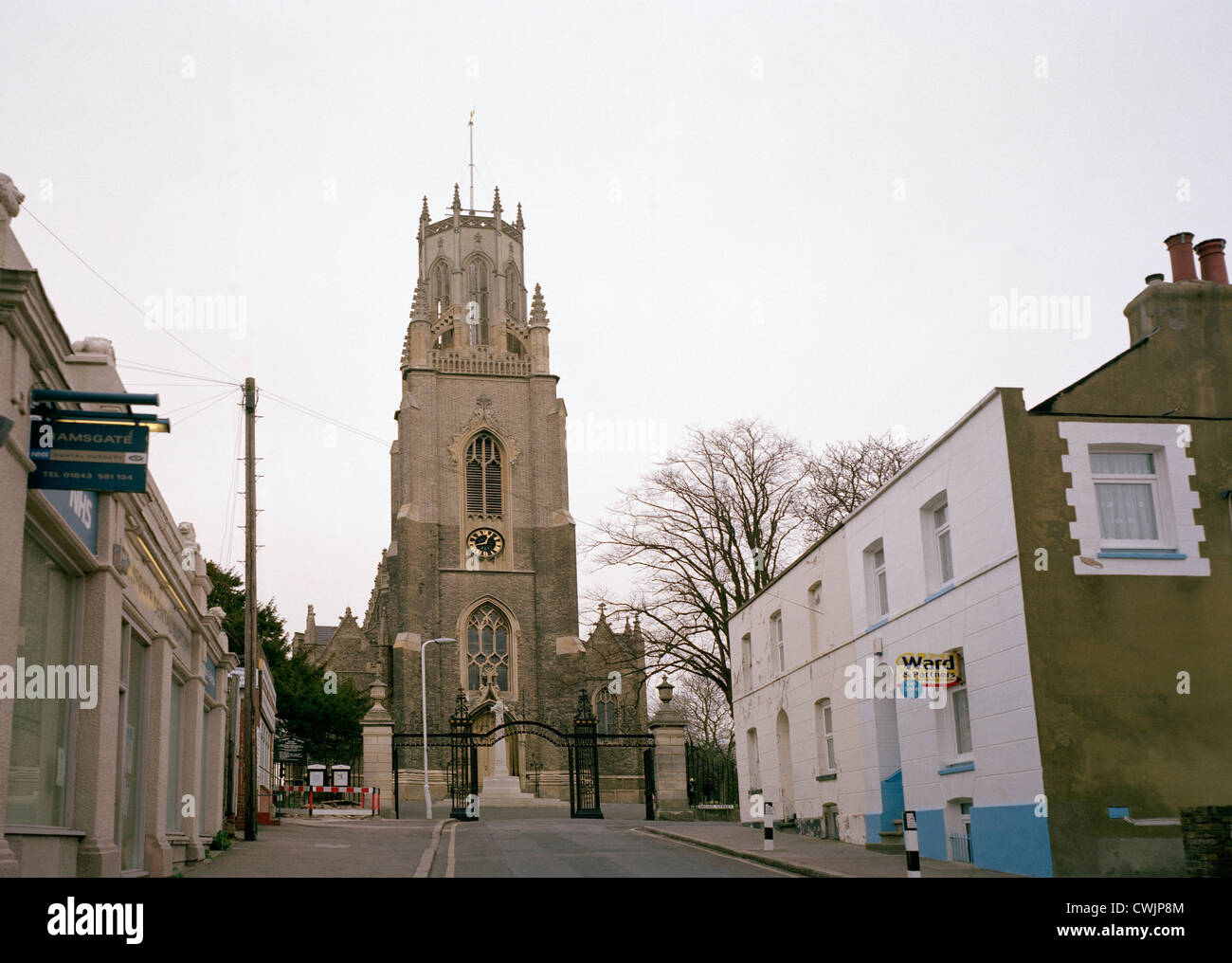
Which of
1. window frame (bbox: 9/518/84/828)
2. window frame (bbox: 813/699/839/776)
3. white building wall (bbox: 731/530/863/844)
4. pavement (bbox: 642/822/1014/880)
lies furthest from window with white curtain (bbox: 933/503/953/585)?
window frame (bbox: 9/518/84/828)

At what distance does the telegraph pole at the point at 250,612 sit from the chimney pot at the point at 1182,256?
17.9m

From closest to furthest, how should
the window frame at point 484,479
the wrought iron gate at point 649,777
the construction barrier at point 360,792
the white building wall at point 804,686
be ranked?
the white building wall at point 804,686, the construction barrier at point 360,792, the wrought iron gate at point 649,777, the window frame at point 484,479

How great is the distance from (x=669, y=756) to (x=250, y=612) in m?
15.1

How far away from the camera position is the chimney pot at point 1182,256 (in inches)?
739

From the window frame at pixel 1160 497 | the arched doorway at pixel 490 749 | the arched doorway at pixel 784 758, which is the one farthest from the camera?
the arched doorway at pixel 490 749

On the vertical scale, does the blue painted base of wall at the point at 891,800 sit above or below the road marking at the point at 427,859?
above

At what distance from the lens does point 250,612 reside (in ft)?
82.2

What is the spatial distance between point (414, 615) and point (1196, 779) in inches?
1710

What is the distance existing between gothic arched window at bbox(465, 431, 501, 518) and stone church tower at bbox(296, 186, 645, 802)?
2.6 inches

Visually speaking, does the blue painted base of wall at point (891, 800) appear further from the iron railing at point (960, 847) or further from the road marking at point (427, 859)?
the road marking at point (427, 859)

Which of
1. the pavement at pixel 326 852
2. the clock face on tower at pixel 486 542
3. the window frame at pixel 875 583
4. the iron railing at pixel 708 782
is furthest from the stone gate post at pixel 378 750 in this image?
the clock face on tower at pixel 486 542

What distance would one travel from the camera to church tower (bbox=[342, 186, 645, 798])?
55562mm

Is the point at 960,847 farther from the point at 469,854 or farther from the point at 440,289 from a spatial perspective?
the point at 440,289
